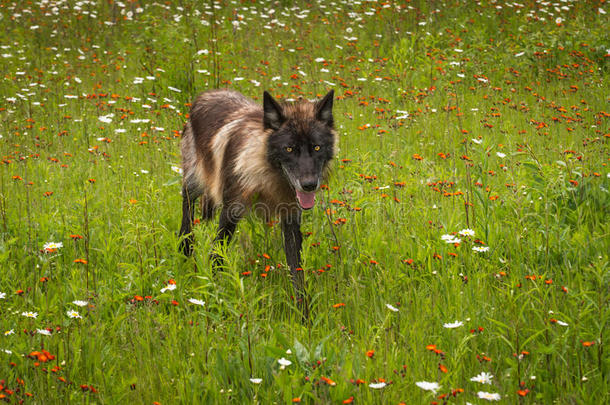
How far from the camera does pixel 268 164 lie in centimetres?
416

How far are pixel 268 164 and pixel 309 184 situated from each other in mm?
569

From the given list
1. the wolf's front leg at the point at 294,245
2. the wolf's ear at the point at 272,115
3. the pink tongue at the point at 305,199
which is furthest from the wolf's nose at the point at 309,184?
the wolf's ear at the point at 272,115

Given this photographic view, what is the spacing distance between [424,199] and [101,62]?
23.6ft

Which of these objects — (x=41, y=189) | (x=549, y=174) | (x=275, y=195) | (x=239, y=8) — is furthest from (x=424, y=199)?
(x=239, y=8)

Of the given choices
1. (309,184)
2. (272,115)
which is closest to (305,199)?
(309,184)

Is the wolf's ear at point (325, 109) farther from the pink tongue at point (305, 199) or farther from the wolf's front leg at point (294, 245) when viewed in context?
the wolf's front leg at point (294, 245)

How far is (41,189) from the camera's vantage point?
5246mm

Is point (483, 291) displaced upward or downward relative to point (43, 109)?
upward

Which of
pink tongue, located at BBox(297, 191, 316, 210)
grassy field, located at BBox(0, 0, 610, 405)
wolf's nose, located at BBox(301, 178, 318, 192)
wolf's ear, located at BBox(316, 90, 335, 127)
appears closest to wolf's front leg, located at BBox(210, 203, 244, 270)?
grassy field, located at BBox(0, 0, 610, 405)

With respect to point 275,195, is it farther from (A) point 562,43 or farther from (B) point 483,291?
(A) point 562,43

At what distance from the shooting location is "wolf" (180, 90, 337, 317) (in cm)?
392

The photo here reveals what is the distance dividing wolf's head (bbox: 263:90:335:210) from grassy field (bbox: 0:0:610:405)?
0.21m

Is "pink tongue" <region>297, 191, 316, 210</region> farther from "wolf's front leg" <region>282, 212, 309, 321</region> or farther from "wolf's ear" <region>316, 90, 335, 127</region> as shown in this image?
"wolf's ear" <region>316, 90, 335, 127</region>

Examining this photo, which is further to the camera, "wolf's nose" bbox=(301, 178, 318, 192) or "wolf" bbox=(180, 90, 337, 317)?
"wolf" bbox=(180, 90, 337, 317)
